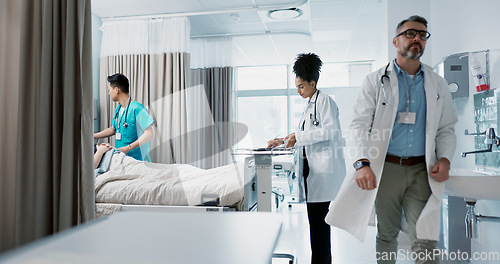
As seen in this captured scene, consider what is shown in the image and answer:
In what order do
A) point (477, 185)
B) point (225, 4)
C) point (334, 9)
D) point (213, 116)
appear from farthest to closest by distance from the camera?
point (213, 116) < point (334, 9) < point (225, 4) < point (477, 185)

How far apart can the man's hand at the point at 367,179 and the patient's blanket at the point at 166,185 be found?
1.00 metres

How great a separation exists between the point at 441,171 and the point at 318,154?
0.76 m

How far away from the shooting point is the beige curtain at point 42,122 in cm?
138

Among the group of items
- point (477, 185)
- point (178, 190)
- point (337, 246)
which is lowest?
point (337, 246)

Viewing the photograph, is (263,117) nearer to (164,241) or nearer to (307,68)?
(307,68)

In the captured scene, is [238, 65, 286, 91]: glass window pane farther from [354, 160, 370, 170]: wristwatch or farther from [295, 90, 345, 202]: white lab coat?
[354, 160, 370, 170]: wristwatch

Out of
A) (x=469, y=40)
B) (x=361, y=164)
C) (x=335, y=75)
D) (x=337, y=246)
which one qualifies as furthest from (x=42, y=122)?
(x=335, y=75)

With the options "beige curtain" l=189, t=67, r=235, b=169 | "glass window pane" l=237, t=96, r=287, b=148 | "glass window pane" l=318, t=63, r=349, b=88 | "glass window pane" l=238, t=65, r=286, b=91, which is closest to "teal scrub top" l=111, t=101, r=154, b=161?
"beige curtain" l=189, t=67, r=235, b=169

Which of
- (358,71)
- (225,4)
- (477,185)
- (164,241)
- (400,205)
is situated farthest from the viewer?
(358,71)

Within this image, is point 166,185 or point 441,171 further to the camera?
point 166,185

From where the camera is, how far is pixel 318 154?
2.12m

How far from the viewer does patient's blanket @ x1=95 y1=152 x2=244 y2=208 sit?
2.38 m

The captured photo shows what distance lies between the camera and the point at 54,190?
148 cm

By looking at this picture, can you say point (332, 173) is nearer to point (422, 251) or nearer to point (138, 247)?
point (422, 251)
